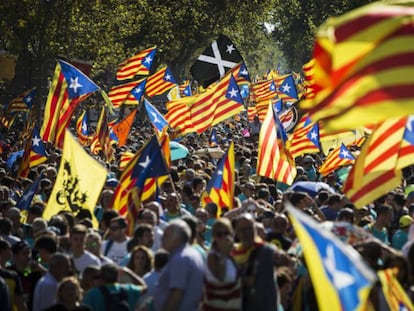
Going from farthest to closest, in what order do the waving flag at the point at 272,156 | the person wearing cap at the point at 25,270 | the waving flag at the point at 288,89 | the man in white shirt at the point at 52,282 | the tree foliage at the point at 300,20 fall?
the tree foliage at the point at 300,20 < the waving flag at the point at 288,89 < the waving flag at the point at 272,156 < the person wearing cap at the point at 25,270 < the man in white shirt at the point at 52,282

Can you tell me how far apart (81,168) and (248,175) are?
19.7ft

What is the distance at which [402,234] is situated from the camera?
13406 millimetres

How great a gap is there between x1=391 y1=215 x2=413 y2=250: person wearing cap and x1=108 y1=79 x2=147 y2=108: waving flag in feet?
46.5

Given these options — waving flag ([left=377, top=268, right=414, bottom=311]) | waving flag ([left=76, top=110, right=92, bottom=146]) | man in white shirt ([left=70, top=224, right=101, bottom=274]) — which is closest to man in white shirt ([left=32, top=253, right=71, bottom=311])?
man in white shirt ([left=70, top=224, right=101, bottom=274])

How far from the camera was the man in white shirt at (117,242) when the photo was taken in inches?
472

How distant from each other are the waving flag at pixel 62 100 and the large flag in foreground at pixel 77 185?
607 centimetres

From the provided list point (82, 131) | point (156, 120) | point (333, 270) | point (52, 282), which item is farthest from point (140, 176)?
point (82, 131)

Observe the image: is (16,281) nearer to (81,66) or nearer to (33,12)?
(33,12)

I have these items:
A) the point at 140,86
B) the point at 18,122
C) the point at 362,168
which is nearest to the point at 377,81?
the point at 362,168

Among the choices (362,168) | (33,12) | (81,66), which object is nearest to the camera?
(362,168)

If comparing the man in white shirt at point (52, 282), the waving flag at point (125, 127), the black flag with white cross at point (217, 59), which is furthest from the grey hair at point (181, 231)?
the black flag with white cross at point (217, 59)

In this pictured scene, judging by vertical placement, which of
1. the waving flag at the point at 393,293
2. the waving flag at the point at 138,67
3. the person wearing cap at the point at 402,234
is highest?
the waving flag at the point at 138,67

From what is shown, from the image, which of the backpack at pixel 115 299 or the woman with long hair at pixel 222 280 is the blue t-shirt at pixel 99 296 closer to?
the backpack at pixel 115 299

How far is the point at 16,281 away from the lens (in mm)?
10719
